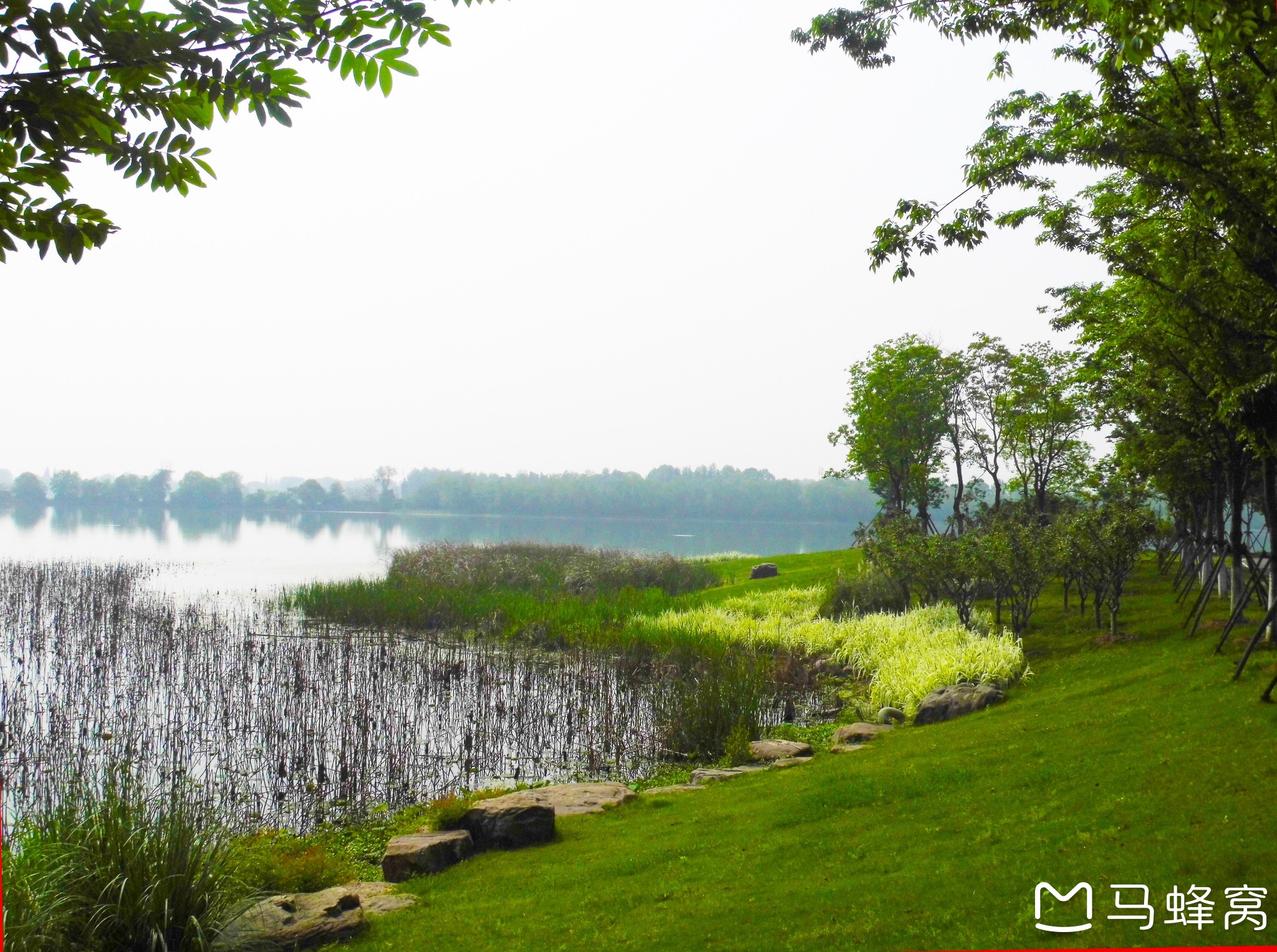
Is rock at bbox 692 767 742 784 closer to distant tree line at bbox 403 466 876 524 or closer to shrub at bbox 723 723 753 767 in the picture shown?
Answer: shrub at bbox 723 723 753 767

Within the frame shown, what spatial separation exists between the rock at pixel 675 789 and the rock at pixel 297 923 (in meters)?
3.87

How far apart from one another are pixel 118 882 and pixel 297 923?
103 cm

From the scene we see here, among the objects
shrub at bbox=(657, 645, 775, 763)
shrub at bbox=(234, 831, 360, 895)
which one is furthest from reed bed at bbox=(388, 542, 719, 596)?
shrub at bbox=(234, 831, 360, 895)

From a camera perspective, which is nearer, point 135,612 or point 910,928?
point 910,928

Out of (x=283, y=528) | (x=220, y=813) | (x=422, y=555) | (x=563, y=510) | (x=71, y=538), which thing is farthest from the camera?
(x=563, y=510)

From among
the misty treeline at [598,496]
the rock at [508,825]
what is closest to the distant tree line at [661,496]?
the misty treeline at [598,496]

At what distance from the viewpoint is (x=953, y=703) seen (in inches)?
457

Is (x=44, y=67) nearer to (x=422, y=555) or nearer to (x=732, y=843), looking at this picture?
(x=732, y=843)

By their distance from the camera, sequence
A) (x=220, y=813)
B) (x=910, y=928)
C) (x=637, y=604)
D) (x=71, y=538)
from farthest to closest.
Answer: (x=71, y=538)
(x=637, y=604)
(x=220, y=813)
(x=910, y=928)

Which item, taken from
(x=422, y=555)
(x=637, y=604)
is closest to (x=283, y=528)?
(x=422, y=555)

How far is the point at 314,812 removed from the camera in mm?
8750

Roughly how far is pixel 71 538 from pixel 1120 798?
48611mm

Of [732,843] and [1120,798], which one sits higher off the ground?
[1120,798]

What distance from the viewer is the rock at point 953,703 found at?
11477 millimetres
